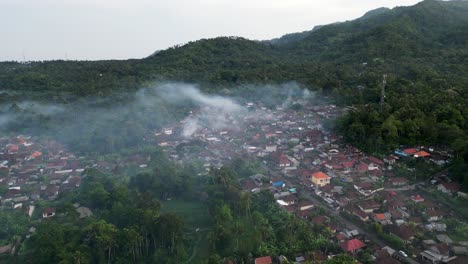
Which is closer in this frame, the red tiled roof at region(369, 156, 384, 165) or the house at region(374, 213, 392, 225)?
the house at region(374, 213, 392, 225)

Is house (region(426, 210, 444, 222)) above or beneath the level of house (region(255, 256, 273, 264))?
beneath

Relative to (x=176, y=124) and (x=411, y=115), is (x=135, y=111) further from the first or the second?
(x=411, y=115)

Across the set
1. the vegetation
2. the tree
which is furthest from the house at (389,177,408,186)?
the tree

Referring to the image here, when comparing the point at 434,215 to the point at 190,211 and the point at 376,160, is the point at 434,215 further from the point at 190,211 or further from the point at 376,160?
the point at 190,211

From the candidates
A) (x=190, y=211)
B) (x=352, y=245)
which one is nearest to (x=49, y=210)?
(x=190, y=211)

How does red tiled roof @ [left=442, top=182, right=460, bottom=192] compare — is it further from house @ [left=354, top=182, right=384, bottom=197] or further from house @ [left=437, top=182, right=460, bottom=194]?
house @ [left=354, top=182, right=384, bottom=197]

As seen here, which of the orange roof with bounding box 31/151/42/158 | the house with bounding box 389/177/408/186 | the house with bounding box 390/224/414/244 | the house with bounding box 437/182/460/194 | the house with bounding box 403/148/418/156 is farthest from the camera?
the orange roof with bounding box 31/151/42/158
